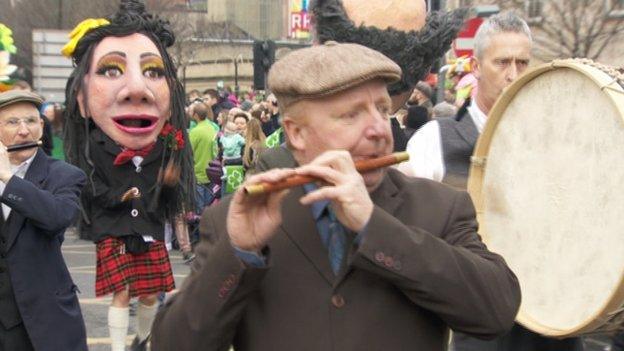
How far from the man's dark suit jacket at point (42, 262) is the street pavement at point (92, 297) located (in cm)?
174

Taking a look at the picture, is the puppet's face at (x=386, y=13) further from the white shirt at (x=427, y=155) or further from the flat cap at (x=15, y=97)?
the flat cap at (x=15, y=97)

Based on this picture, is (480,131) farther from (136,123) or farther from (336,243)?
(136,123)

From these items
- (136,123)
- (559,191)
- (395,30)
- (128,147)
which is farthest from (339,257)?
(128,147)

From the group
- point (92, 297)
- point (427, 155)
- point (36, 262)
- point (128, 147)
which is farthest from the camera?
point (92, 297)

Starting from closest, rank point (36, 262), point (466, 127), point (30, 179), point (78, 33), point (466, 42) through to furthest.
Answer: point (466, 127), point (36, 262), point (30, 179), point (78, 33), point (466, 42)

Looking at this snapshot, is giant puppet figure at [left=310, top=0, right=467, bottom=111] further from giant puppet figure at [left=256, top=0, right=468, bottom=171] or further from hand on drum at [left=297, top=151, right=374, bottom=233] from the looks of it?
hand on drum at [left=297, top=151, right=374, bottom=233]

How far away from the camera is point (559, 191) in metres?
3.78

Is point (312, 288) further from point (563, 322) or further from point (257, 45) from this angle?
point (257, 45)

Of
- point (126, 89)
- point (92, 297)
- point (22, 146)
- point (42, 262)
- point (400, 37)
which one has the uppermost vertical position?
point (400, 37)

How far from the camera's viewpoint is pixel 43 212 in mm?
4977

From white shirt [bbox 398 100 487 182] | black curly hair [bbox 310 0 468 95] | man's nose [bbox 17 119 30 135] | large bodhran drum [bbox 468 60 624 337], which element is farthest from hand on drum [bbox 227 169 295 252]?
man's nose [bbox 17 119 30 135]

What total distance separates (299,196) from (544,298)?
1.66m

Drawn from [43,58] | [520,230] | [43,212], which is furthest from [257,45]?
[520,230]

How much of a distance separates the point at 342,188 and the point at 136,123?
4.03 m
